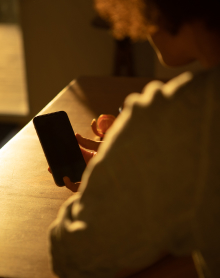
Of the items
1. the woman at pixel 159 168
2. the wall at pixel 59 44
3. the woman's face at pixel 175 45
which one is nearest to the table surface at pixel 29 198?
the woman at pixel 159 168

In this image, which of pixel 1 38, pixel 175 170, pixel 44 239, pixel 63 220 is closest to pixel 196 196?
pixel 175 170

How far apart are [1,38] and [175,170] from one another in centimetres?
547

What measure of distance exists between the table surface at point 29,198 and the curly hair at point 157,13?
389 mm

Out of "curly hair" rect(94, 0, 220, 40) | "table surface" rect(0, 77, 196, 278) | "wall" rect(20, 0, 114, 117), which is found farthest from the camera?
"wall" rect(20, 0, 114, 117)

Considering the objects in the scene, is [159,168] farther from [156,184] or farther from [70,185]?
[70,185]

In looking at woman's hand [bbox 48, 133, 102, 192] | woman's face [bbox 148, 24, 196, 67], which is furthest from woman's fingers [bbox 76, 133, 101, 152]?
woman's face [bbox 148, 24, 196, 67]

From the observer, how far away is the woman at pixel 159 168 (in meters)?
0.35

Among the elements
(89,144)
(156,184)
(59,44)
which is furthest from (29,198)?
(59,44)

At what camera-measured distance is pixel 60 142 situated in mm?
729

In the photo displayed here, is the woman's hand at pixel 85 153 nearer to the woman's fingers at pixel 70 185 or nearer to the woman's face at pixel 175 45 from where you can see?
the woman's fingers at pixel 70 185

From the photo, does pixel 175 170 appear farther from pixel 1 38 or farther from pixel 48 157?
pixel 1 38

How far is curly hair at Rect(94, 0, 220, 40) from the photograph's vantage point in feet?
1.14

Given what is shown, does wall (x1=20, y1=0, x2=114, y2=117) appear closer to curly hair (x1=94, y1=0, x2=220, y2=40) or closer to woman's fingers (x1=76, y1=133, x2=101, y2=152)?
woman's fingers (x1=76, y1=133, x2=101, y2=152)

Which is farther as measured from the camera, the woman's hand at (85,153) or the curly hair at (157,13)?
the woman's hand at (85,153)
